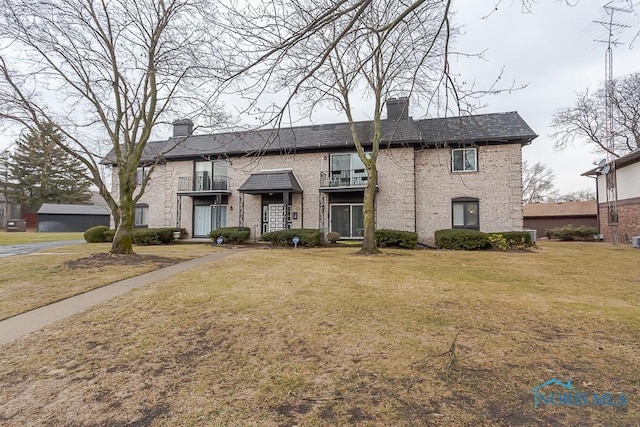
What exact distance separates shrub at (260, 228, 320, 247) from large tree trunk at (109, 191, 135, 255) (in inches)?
274

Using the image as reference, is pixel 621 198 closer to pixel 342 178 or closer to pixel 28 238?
pixel 342 178

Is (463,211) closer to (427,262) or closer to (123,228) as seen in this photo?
(427,262)

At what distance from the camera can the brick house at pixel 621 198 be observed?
18297mm

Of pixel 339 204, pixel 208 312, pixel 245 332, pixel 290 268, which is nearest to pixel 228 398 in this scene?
pixel 245 332

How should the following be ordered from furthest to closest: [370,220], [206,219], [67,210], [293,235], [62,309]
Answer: [67,210] < [206,219] < [293,235] < [370,220] < [62,309]

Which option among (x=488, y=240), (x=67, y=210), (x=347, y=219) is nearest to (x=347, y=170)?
(x=347, y=219)

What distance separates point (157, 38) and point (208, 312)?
9842 millimetres

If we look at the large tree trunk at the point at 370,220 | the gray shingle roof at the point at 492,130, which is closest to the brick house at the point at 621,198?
the gray shingle roof at the point at 492,130

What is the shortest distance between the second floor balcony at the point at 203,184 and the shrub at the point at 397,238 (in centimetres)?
1016

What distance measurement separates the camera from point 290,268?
9273mm

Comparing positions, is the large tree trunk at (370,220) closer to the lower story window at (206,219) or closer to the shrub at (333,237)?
the shrub at (333,237)

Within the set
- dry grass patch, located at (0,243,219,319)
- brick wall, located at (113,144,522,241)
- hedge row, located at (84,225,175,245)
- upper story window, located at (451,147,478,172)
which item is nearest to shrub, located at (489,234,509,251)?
brick wall, located at (113,144,522,241)

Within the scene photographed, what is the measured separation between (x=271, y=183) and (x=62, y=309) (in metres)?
13.0

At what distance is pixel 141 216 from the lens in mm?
21781
